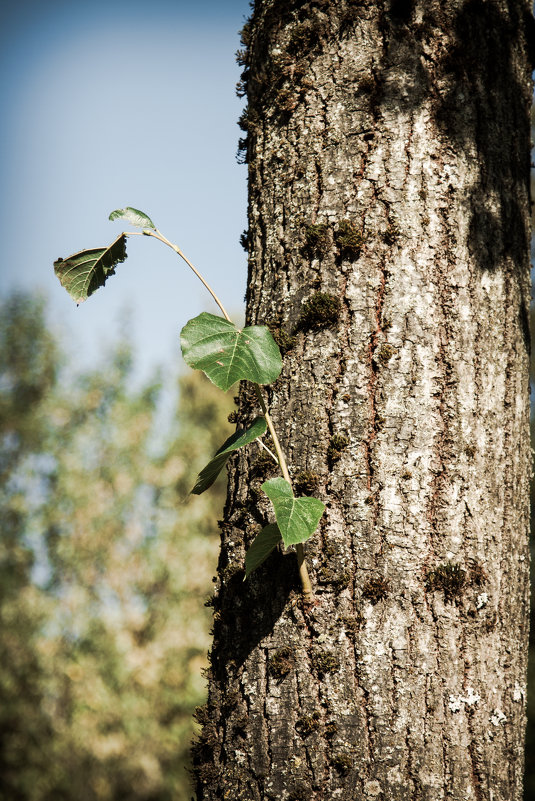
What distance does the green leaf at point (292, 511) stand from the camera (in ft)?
3.12

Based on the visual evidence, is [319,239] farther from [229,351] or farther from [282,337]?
[229,351]

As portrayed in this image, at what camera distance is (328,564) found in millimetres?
1065

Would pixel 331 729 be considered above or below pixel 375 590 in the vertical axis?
below

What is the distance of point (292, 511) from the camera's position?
989 millimetres

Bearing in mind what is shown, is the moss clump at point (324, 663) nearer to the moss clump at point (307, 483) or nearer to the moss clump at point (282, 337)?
the moss clump at point (307, 483)

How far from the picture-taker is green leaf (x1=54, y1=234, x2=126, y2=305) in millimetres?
1208

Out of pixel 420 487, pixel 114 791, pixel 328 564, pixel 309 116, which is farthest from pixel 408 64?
pixel 114 791

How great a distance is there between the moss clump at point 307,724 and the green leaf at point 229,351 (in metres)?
0.63

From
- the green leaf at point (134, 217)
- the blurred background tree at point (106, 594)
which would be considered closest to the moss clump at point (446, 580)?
the green leaf at point (134, 217)

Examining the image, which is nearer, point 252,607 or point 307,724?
point 307,724

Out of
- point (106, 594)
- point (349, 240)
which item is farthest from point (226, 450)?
point (106, 594)

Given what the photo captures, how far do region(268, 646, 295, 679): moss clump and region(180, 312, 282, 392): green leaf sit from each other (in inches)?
20.8

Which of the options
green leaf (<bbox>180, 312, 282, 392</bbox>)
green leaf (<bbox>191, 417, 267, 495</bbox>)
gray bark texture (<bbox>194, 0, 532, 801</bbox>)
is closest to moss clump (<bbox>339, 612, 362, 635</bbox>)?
gray bark texture (<bbox>194, 0, 532, 801</bbox>)

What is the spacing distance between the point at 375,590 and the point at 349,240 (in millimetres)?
724
